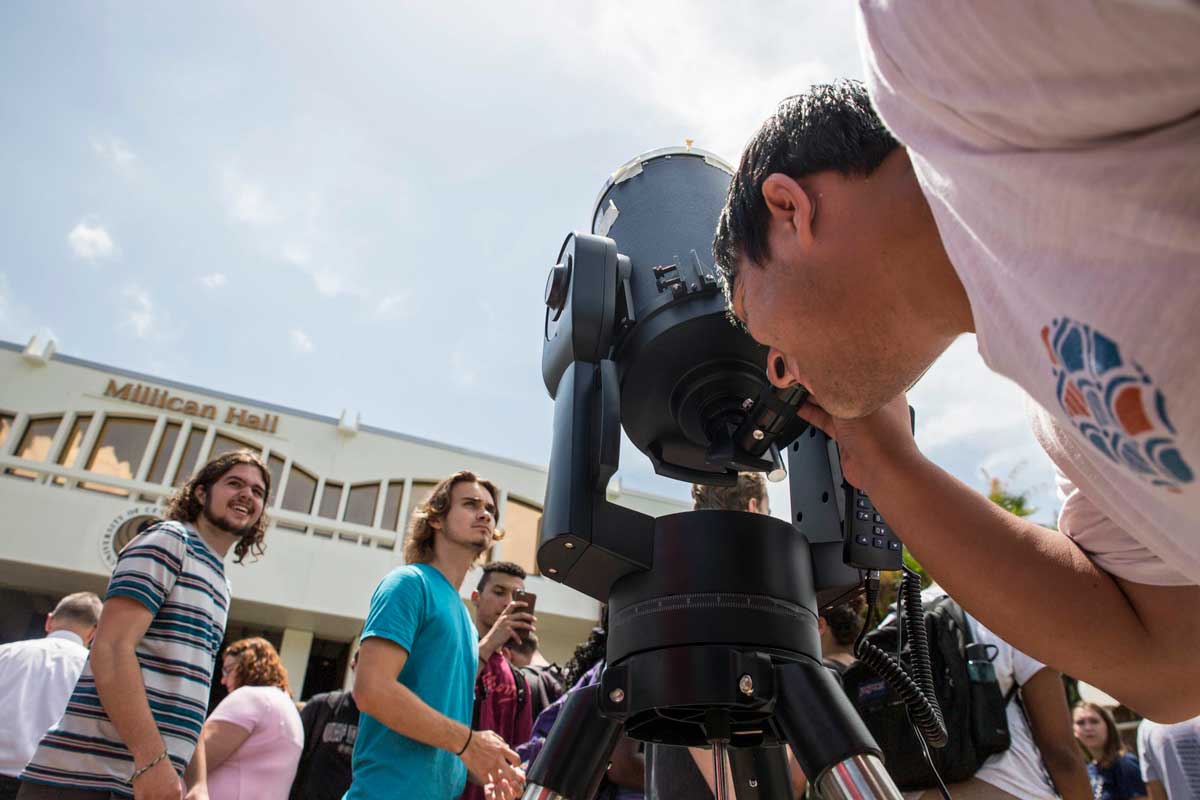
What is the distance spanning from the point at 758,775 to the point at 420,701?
1.35 metres

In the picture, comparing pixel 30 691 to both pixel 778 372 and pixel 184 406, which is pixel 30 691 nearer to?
pixel 778 372

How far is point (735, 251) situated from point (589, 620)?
15.4 metres

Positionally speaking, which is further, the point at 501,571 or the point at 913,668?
the point at 501,571

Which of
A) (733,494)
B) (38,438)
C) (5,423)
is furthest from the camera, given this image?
(38,438)

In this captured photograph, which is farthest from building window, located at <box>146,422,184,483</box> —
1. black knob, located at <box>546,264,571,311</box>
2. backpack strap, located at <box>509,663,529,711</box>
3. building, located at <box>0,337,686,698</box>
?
black knob, located at <box>546,264,571,311</box>

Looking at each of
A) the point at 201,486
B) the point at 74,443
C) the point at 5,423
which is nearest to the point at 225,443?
the point at 74,443

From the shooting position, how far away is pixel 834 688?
90 centimetres

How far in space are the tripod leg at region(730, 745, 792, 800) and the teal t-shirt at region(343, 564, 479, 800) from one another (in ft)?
4.62

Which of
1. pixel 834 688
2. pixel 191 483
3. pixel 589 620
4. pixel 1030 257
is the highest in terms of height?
pixel 589 620

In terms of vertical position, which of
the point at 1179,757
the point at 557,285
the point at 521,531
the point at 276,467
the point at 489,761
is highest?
the point at 276,467

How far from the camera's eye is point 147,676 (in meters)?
2.26

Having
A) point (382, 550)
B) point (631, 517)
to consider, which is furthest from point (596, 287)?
point (382, 550)

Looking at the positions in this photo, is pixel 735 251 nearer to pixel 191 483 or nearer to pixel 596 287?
pixel 596 287

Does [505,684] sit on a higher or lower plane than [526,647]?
lower
